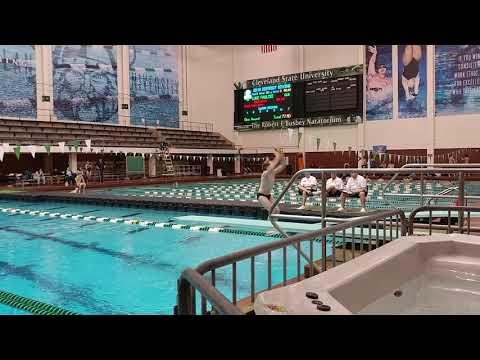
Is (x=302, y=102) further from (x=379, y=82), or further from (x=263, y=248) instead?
(x=263, y=248)

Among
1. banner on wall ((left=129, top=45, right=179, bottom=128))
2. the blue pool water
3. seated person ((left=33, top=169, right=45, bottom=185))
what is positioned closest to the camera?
the blue pool water

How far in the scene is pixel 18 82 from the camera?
68.1 ft

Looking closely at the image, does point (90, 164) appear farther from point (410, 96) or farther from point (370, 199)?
point (410, 96)

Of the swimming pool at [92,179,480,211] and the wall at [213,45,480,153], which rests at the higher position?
the wall at [213,45,480,153]

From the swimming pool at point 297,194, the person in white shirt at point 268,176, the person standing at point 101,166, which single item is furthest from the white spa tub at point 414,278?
the person standing at point 101,166

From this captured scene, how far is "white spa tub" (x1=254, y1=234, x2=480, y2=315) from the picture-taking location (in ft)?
9.47

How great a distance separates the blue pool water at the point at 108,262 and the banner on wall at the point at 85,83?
1360cm

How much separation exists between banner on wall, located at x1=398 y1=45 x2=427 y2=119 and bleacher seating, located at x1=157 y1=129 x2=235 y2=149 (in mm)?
11227

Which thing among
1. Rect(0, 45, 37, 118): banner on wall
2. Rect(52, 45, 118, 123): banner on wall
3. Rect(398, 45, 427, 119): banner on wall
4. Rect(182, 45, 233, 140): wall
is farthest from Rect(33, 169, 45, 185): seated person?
Rect(398, 45, 427, 119): banner on wall

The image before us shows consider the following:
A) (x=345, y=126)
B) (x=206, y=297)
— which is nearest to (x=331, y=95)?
(x=345, y=126)

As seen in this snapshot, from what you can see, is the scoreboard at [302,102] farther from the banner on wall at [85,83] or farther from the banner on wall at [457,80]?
the banner on wall at [85,83]

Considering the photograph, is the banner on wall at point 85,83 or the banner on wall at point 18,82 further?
the banner on wall at point 85,83

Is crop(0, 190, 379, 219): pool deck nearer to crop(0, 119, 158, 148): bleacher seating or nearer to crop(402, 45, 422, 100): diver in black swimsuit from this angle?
crop(0, 119, 158, 148): bleacher seating

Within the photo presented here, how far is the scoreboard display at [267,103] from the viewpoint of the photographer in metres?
26.0
